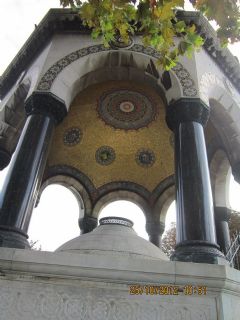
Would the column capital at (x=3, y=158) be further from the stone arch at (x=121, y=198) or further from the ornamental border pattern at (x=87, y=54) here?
the stone arch at (x=121, y=198)

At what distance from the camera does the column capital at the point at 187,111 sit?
604cm

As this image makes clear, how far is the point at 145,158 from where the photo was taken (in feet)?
38.0

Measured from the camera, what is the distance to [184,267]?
3.68m

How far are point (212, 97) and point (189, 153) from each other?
94.7 inches

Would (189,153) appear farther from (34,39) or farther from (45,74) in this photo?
(34,39)

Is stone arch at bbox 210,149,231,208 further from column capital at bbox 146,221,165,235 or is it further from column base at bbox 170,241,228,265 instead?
Result: column base at bbox 170,241,228,265

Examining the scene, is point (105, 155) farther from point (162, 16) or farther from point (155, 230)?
point (162, 16)

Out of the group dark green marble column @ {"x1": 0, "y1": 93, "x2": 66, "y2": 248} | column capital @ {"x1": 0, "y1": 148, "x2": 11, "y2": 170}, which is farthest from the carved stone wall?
column capital @ {"x1": 0, "y1": 148, "x2": 11, "y2": 170}

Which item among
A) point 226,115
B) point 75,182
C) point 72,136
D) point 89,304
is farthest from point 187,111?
point 75,182

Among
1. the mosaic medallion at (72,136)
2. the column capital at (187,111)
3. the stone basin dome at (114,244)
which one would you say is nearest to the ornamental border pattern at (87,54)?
the column capital at (187,111)

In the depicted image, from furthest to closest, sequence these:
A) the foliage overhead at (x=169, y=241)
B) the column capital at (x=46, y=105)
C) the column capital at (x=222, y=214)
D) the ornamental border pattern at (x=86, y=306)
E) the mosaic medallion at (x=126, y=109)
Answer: the foliage overhead at (x=169, y=241), the mosaic medallion at (x=126, y=109), the column capital at (x=222, y=214), the column capital at (x=46, y=105), the ornamental border pattern at (x=86, y=306)

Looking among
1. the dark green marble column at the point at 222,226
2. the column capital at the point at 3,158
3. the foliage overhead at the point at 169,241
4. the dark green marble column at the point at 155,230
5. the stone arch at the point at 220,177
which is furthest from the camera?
the foliage overhead at the point at 169,241

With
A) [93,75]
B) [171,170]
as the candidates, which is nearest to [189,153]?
[93,75]
